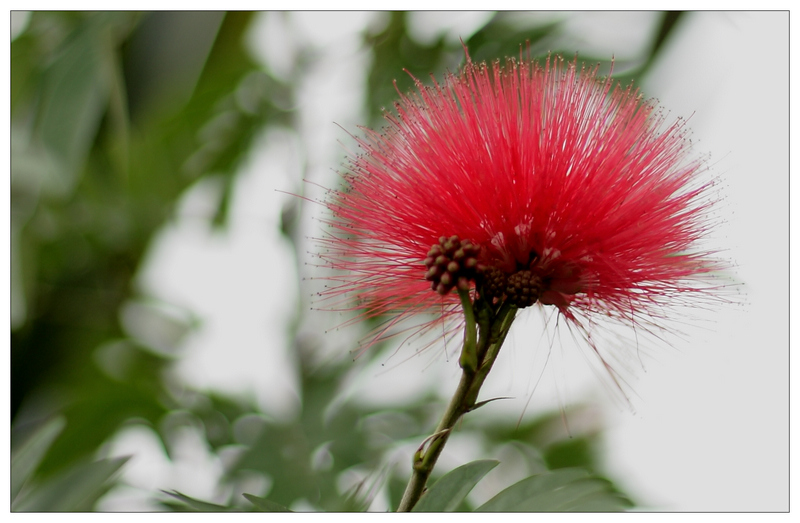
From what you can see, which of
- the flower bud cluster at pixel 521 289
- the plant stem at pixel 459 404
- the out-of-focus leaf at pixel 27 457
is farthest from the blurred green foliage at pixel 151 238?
the flower bud cluster at pixel 521 289

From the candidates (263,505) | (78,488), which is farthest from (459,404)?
(78,488)

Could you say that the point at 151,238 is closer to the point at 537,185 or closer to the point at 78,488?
the point at 78,488

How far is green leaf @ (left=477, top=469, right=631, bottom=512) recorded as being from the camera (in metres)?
1.00

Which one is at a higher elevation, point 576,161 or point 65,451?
point 576,161

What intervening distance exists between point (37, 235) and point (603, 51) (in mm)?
1926

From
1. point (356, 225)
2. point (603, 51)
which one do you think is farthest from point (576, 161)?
point (603, 51)

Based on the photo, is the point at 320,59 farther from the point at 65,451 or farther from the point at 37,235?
the point at 65,451

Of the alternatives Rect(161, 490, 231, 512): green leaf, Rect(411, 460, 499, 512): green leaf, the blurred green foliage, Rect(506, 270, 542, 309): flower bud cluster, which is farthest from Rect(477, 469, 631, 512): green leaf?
the blurred green foliage

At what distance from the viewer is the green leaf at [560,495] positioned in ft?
3.27

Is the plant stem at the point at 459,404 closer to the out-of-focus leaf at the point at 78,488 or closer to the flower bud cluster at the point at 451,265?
the flower bud cluster at the point at 451,265

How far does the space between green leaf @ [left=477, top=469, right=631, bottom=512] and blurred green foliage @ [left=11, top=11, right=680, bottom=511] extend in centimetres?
67

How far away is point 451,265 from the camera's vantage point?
1110 millimetres

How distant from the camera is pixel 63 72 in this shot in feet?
5.25

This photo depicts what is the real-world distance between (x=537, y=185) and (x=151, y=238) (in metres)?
1.65
